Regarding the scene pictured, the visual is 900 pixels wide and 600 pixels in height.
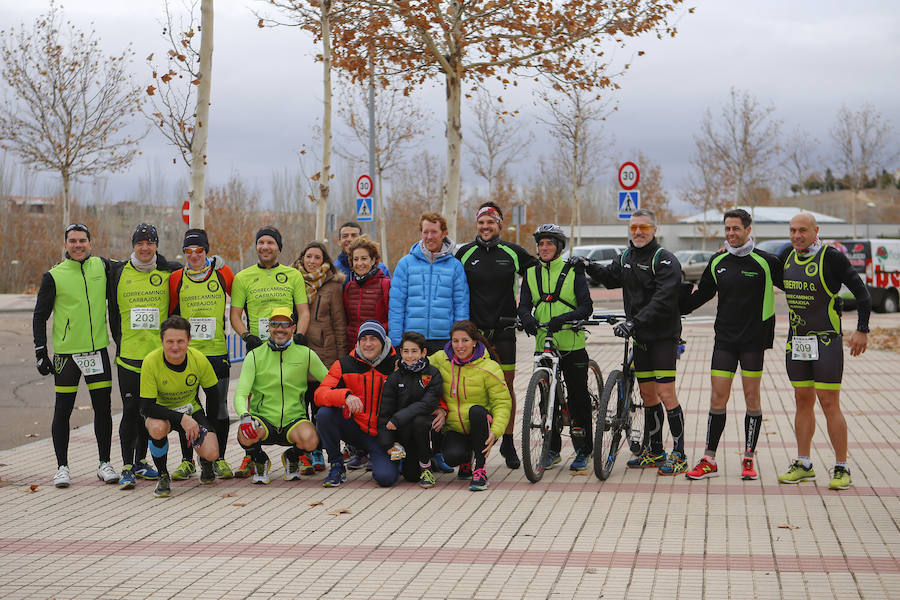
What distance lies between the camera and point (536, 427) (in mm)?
7148

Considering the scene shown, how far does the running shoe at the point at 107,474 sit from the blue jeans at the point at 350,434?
161cm

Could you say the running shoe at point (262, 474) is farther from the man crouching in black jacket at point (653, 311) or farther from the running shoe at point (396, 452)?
the man crouching in black jacket at point (653, 311)

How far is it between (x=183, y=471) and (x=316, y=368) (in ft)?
4.29

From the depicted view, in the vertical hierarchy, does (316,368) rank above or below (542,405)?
above

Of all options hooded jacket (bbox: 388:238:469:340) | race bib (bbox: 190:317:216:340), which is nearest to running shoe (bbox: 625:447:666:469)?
hooded jacket (bbox: 388:238:469:340)

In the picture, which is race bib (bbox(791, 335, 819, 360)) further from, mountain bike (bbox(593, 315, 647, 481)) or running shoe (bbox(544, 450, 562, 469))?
running shoe (bbox(544, 450, 562, 469))

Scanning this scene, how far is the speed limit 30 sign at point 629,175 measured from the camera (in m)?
15.9

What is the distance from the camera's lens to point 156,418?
7055mm

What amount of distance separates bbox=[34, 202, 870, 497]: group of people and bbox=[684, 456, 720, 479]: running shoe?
0.04ft

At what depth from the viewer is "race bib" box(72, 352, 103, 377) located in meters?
7.30

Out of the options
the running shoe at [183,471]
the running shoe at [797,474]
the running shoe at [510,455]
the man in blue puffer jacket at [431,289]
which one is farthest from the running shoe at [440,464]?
the running shoe at [797,474]

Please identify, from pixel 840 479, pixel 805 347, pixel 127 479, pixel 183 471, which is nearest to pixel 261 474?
pixel 183 471

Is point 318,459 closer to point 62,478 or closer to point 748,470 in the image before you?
point 62,478

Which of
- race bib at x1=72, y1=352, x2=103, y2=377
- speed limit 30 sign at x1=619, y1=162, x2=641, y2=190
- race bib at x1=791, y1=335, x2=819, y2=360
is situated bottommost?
race bib at x1=72, y1=352, x2=103, y2=377
